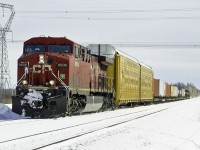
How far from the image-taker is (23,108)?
59.9ft

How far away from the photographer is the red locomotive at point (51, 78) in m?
18.3

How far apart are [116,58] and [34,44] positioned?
9.66 meters

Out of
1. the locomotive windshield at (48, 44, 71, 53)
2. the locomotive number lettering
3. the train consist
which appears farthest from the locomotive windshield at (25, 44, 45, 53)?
the locomotive number lettering

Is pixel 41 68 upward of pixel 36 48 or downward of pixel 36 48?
downward

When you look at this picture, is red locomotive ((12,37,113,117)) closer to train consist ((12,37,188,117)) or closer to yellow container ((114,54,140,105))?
train consist ((12,37,188,117))

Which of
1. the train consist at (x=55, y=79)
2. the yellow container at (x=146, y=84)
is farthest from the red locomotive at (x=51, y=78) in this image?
the yellow container at (x=146, y=84)

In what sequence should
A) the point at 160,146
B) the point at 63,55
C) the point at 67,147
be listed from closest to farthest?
the point at 67,147 → the point at 160,146 → the point at 63,55

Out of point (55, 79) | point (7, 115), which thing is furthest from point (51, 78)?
point (7, 115)

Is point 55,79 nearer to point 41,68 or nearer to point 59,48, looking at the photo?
point 41,68

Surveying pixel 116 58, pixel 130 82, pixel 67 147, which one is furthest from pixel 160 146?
pixel 130 82

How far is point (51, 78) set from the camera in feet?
63.3

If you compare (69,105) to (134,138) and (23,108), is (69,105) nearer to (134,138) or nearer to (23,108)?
(23,108)

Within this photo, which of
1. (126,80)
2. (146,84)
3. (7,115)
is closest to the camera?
(7,115)

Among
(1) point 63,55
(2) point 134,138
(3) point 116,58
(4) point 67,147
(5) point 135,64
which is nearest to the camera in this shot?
(4) point 67,147
